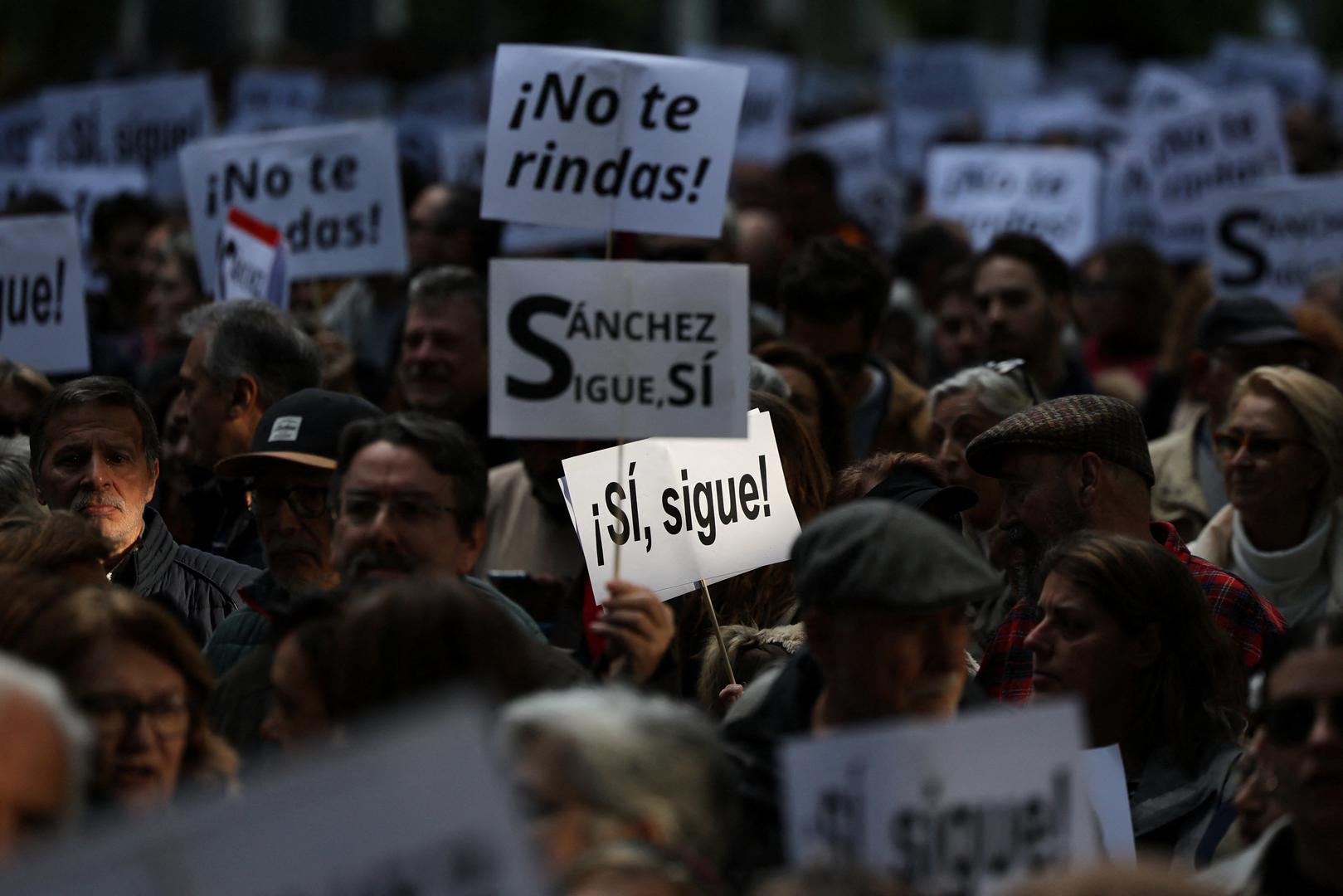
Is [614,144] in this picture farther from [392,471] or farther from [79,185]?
[79,185]

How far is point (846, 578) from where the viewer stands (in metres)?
3.93

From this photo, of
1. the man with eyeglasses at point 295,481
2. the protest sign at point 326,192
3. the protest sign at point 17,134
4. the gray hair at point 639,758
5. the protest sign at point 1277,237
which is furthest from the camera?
the protest sign at point 17,134

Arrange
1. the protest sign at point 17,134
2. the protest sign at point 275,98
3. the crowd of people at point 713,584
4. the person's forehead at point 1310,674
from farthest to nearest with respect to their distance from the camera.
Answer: the protest sign at point 275,98
the protest sign at point 17,134
the person's forehead at point 1310,674
the crowd of people at point 713,584

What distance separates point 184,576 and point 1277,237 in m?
Answer: 6.24

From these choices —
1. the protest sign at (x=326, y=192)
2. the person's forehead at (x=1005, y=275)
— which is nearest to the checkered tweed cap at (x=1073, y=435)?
the person's forehead at (x=1005, y=275)

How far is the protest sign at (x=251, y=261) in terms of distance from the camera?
28.4 feet

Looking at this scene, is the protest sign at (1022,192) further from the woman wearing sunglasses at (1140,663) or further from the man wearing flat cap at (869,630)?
the man wearing flat cap at (869,630)

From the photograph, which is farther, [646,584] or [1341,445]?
[1341,445]

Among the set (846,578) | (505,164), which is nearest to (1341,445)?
(505,164)

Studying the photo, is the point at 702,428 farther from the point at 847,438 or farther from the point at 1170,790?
the point at 847,438

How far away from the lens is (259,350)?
6.88 metres

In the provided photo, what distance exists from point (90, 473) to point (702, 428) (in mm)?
1847

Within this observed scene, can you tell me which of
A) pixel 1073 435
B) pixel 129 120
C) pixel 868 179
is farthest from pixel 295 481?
pixel 868 179

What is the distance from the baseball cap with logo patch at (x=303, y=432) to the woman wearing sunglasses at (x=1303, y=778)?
2739 mm
